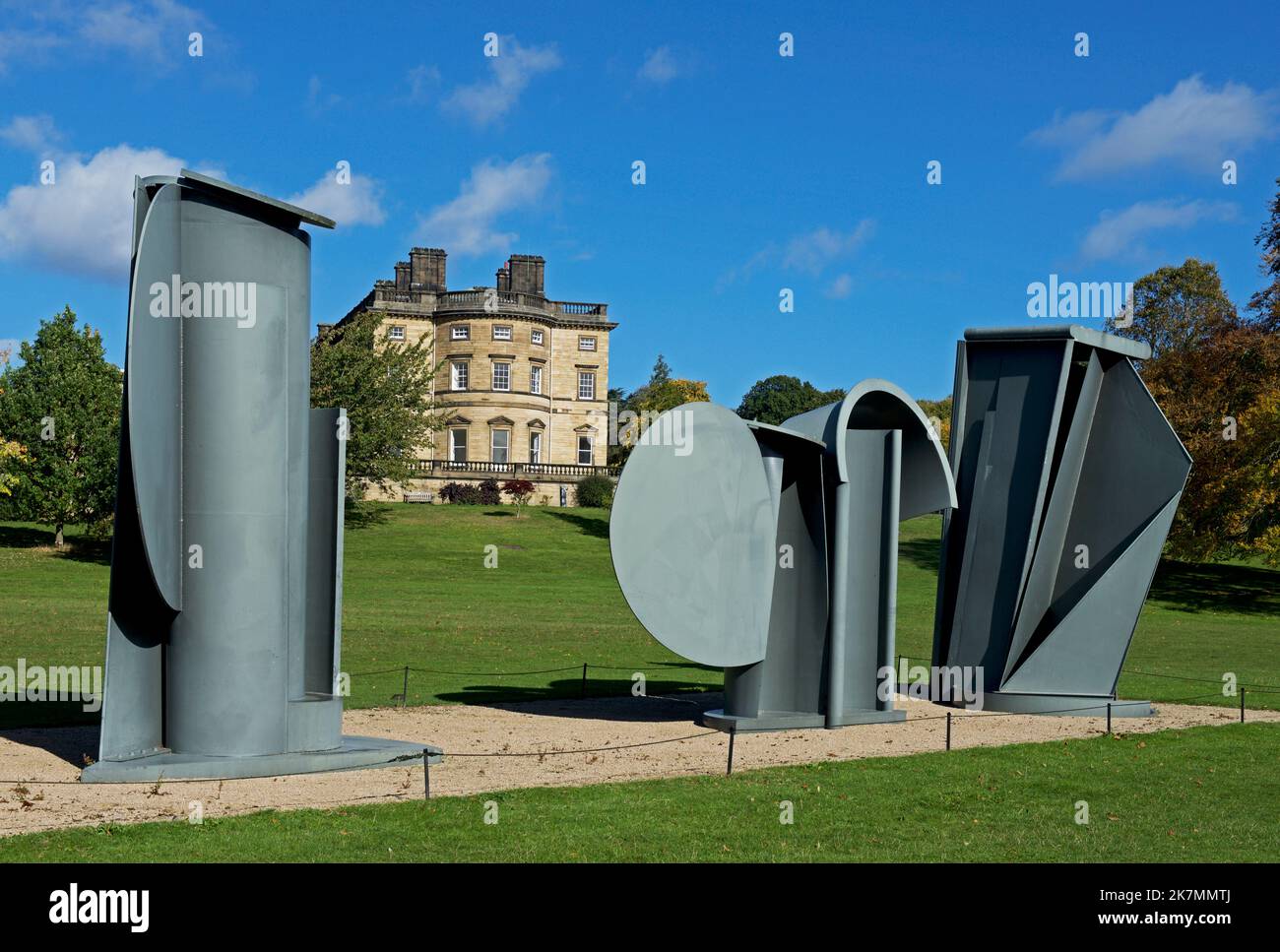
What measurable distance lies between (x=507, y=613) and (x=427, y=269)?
169ft

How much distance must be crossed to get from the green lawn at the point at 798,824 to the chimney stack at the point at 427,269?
7210 centimetres

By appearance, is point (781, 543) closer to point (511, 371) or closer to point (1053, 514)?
point (1053, 514)

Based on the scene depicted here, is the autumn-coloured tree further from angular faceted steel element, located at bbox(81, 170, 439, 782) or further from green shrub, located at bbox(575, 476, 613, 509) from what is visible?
angular faceted steel element, located at bbox(81, 170, 439, 782)

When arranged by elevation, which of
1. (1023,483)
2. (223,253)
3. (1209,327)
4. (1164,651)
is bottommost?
(1164,651)

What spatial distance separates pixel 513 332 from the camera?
80875 millimetres

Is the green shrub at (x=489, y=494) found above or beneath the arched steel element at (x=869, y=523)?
above

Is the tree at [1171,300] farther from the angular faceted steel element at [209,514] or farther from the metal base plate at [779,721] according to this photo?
the angular faceted steel element at [209,514]

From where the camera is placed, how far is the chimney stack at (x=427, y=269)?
84.8 metres

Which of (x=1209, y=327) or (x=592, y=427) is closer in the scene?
(x=1209, y=327)

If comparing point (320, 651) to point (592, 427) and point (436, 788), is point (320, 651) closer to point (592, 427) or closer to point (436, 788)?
point (436, 788)

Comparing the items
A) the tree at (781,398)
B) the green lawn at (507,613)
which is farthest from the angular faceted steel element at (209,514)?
the tree at (781,398)

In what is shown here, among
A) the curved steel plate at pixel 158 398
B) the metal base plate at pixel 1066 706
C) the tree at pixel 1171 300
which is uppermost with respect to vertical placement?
the tree at pixel 1171 300
